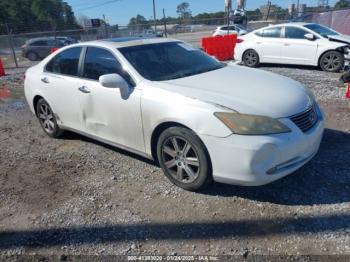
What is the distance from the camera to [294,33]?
10.5m

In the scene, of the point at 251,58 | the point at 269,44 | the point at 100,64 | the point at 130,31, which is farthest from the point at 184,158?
the point at 130,31

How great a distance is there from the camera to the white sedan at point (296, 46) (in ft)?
31.6

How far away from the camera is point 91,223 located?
10.6ft

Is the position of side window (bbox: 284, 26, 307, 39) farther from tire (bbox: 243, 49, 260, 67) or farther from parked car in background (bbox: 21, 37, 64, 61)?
parked car in background (bbox: 21, 37, 64, 61)

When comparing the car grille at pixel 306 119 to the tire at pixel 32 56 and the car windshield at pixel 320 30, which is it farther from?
the tire at pixel 32 56

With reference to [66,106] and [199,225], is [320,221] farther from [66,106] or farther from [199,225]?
[66,106]

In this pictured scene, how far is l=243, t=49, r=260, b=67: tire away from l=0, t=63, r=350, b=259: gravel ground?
6.96m

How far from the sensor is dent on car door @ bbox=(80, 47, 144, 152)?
150 inches

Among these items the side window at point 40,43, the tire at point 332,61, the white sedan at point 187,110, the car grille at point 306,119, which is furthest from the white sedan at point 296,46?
the side window at point 40,43

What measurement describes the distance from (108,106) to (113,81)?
499 millimetres

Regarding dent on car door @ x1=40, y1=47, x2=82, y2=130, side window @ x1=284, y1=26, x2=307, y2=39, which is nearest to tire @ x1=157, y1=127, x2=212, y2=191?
dent on car door @ x1=40, y1=47, x2=82, y2=130

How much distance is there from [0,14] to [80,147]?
2277 inches

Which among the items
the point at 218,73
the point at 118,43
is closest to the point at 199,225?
the point at 218,73

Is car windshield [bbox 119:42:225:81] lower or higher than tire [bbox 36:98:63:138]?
higher
